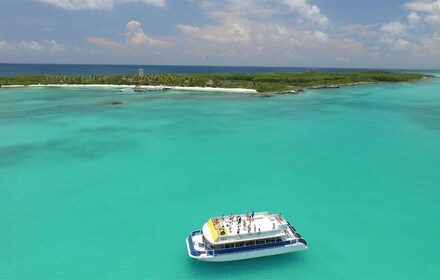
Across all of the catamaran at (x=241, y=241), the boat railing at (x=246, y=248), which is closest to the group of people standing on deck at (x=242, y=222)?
the catamaran at (x=241, y=241)

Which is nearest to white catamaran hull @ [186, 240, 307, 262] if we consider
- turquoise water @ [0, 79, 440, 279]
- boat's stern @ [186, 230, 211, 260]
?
boat's stern @ [186, 230, 211, 260]

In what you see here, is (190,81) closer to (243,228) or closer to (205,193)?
(205,193)

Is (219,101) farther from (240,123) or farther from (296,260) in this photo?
(296,260)

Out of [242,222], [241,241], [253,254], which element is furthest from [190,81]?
[253,254]

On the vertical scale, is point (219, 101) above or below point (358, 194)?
above

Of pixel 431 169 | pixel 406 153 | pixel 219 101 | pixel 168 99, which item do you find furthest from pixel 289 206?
pixel 168 99

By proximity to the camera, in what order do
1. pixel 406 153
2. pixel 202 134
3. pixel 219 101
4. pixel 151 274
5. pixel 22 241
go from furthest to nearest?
pixel 219 101
pixel 202 134
pixel 406 153
pixel 22 241
pixel 151 274

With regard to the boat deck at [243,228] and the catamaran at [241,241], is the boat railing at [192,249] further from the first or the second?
the boat deck at [243,228]
